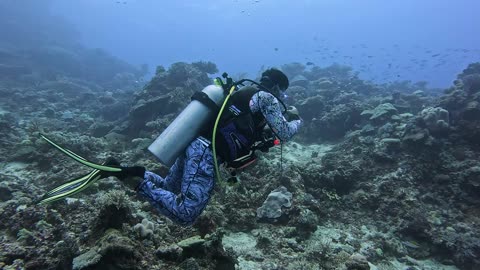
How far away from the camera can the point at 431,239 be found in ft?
19.6

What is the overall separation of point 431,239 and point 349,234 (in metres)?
1.67

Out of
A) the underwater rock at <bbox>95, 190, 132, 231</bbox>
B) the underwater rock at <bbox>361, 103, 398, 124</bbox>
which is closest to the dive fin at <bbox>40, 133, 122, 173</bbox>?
the underwater rock at <bbox>95, 190, 132, 231</bbox>

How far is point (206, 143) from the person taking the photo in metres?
4.23

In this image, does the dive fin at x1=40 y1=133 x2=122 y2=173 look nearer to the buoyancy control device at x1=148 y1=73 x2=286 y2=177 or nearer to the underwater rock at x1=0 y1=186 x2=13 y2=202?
the buoyancy control device at x1=148 y1=73 x2=286 y2=177

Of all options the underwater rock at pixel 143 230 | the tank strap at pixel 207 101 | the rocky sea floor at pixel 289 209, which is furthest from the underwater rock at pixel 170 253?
the tank strap at pixel 207 101

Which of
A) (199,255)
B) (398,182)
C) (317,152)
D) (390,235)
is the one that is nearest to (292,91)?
(317,152)

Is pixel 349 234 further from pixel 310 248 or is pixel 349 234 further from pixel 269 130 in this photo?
pixel 269 130

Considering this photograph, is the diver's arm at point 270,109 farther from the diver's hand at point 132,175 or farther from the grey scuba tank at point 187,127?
the diver's hand at point 132,175

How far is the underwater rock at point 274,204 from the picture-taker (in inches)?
249

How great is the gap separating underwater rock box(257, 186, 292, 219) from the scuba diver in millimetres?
2477

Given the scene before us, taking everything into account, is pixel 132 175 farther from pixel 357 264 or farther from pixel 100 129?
pixel 100 129

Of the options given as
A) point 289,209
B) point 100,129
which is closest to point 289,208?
point 289,209

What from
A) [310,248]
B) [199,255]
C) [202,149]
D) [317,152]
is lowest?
[317,152]

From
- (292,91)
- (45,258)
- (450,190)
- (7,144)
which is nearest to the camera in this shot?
(45,258)
